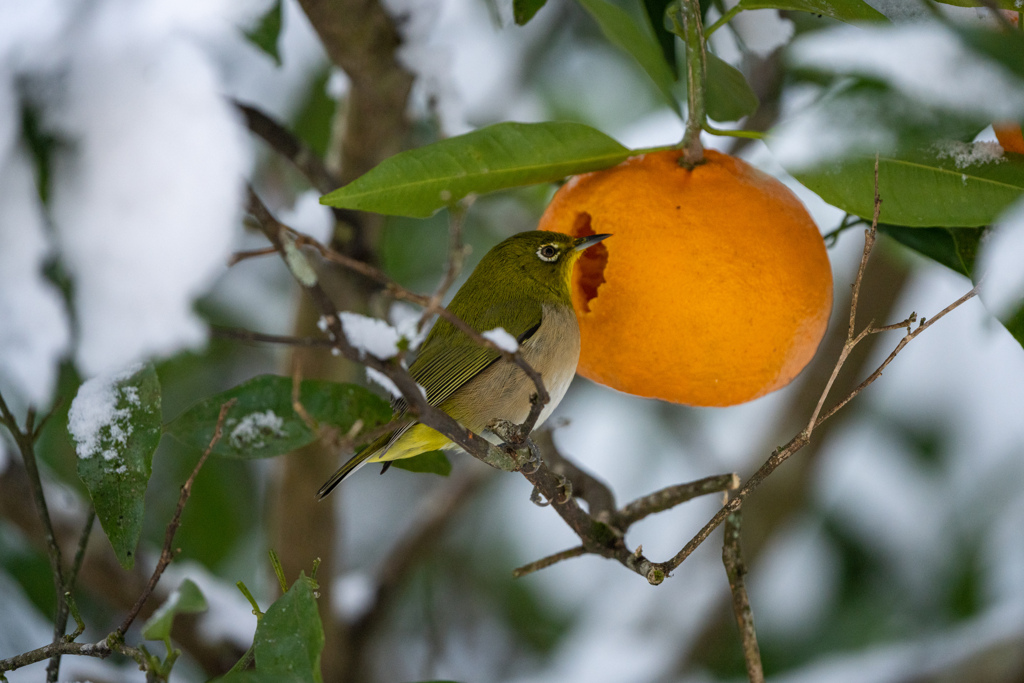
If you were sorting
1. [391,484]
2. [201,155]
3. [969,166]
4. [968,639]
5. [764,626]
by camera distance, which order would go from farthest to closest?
[391,484] < [764,626] < [968,639] < [969,166] < [201,155]

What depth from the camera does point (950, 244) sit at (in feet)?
4.12

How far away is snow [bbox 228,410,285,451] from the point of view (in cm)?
130

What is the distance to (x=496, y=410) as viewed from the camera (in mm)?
1521

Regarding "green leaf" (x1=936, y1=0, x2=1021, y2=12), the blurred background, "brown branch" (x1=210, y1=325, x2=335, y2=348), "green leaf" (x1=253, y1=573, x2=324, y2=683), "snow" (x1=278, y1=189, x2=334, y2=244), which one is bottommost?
the blurred background

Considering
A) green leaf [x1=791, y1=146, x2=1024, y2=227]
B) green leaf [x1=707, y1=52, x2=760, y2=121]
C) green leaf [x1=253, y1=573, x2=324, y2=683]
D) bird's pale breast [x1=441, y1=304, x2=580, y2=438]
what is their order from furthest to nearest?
bird's pale breast [x1=441, y1=304, x2=580, y2=438]
green leaf [x1=707, y1=52, x2=760, y2=121]
green leaf [x1=791, y1=146, x2=1024, y2=227]
green leaf [x1=253, y1=573, x2=324, y2=683]

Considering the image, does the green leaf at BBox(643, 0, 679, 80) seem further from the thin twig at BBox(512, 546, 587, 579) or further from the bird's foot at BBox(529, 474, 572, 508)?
the thin twig at BBox(512, 546, 587, 579)

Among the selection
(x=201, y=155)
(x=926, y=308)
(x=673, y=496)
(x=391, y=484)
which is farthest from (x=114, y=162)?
(x=391, y=484)

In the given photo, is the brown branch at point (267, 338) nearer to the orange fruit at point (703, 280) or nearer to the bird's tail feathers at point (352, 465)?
the orange fruit at point (703, 280)

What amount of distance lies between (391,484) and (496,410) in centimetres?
296

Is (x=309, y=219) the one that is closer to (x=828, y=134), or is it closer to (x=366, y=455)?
(x=366, y=455)

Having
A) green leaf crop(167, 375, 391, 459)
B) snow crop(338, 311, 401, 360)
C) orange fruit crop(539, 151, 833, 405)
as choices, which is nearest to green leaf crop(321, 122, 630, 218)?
orange fruit crop(539, 151, 833, 405)

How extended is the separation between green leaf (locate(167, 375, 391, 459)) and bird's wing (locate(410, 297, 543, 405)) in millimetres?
178

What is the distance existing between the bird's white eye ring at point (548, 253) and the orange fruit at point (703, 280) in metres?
0.31

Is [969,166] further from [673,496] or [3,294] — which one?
[3,294]
